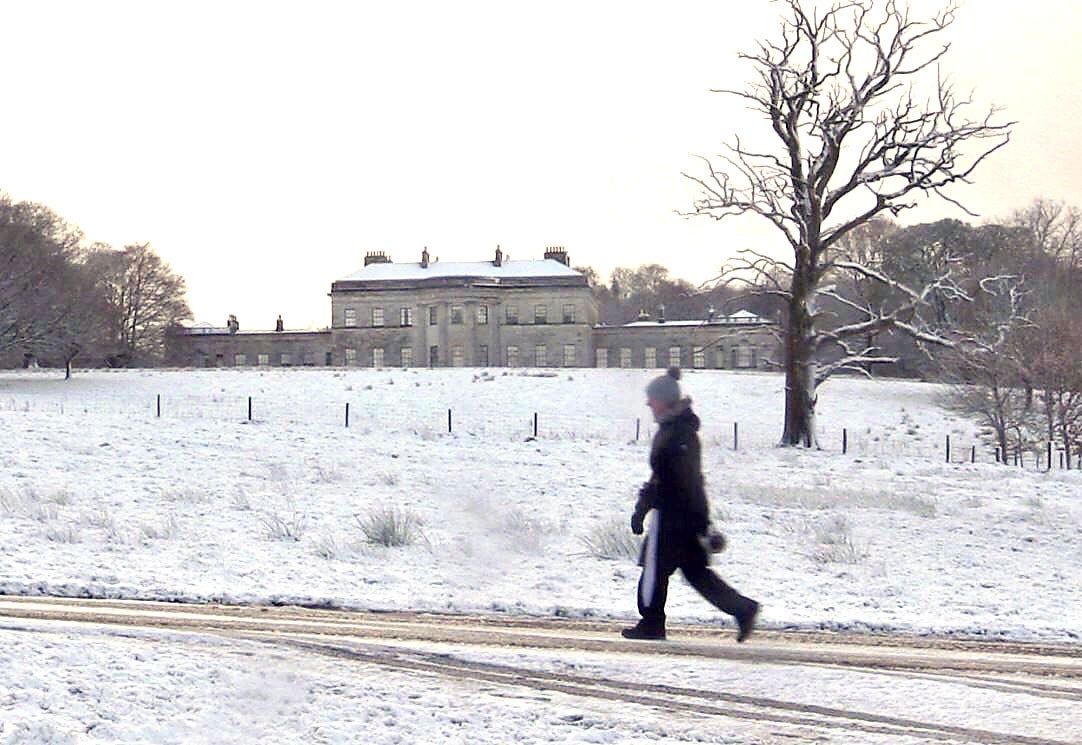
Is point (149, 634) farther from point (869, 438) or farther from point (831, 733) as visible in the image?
point (869, 438)

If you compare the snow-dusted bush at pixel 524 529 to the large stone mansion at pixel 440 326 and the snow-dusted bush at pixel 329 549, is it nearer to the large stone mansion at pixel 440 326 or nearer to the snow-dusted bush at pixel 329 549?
the snow-dusted bush at pixel 329 549

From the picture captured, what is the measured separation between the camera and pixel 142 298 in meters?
88.9

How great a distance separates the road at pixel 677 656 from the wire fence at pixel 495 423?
1934cm

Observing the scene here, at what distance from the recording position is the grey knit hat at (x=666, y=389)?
8.55m

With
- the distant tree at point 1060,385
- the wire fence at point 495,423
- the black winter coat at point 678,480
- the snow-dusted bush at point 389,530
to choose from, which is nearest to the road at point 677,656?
the black winter coat at point 678,480

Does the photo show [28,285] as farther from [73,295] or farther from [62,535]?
[62,535]

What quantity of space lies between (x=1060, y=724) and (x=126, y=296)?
8927 centimetres

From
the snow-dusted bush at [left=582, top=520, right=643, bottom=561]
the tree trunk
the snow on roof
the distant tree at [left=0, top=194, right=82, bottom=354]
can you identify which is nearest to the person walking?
the snow-dusted bush at [left=582, top=520, right=643, bottom=561]

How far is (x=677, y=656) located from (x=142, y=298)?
87.2 metres

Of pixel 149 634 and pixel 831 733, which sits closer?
pixel 831 733

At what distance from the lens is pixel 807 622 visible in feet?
34.2

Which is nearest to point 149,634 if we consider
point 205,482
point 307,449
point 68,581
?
point 68,581

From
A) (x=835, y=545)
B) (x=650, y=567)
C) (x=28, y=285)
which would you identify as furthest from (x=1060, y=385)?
(x=28, y=285)

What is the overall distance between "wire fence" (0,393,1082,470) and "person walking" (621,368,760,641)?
66.2ft
